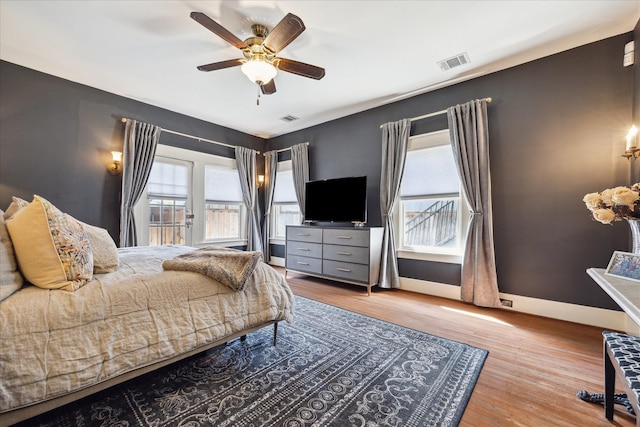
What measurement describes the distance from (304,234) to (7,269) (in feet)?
11.2

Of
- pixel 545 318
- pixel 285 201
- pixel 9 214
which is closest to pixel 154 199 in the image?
pixel 285 201

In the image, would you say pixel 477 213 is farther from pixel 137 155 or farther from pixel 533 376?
pixel 137 155

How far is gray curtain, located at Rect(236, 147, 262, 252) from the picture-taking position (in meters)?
5.32

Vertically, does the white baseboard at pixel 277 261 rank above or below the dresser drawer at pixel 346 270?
below

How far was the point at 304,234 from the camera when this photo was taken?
443cm

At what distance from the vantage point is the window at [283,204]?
5.43 m

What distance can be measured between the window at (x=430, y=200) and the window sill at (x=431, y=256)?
0.15ft

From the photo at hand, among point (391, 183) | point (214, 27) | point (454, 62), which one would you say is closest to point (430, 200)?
point (391, 183)

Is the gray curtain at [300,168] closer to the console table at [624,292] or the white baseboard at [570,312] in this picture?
the white baseboard at [570,312]

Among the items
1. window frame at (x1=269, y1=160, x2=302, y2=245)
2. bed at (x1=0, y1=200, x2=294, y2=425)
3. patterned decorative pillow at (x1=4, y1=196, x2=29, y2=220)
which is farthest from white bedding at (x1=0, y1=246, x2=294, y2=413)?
window frame at (x1=269, y1=160, x2=302, y2=245)

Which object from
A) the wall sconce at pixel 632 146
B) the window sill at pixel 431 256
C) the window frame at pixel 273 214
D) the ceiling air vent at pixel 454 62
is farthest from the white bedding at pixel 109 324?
the window frame at pixel 273 214

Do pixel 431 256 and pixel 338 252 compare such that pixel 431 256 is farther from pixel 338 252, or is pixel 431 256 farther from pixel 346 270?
pixel 338 252

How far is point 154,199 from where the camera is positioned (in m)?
4.23

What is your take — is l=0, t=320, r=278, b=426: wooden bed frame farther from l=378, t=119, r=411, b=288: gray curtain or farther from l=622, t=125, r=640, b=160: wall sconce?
l=622, t=125, r=640, b=160: wall sconce
